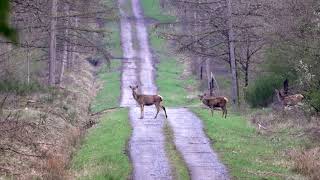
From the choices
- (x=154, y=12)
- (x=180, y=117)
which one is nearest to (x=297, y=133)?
(x=180, y=117)

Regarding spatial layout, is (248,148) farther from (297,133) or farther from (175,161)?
(175,161)

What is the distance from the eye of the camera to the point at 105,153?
17938mm

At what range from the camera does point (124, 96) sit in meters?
45.1

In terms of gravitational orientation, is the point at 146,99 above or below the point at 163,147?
A: above

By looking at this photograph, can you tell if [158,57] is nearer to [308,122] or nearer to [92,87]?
[92,87]

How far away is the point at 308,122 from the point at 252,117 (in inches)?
210

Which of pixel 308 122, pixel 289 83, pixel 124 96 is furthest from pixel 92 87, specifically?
pixel 308 122

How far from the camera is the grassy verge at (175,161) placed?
14456mm

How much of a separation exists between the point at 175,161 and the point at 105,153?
2577 mm

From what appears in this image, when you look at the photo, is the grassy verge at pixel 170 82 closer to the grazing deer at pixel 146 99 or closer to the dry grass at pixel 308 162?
the dry grass at pixel 308 162

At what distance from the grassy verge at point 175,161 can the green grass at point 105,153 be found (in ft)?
3.89

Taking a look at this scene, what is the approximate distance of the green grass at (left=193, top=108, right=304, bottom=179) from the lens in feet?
49.1

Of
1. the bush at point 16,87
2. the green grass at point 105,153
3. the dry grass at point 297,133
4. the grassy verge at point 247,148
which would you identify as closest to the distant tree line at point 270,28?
the dry grass at point 297,133

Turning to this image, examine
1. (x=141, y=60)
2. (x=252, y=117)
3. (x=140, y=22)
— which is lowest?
(x=252, y=117)
